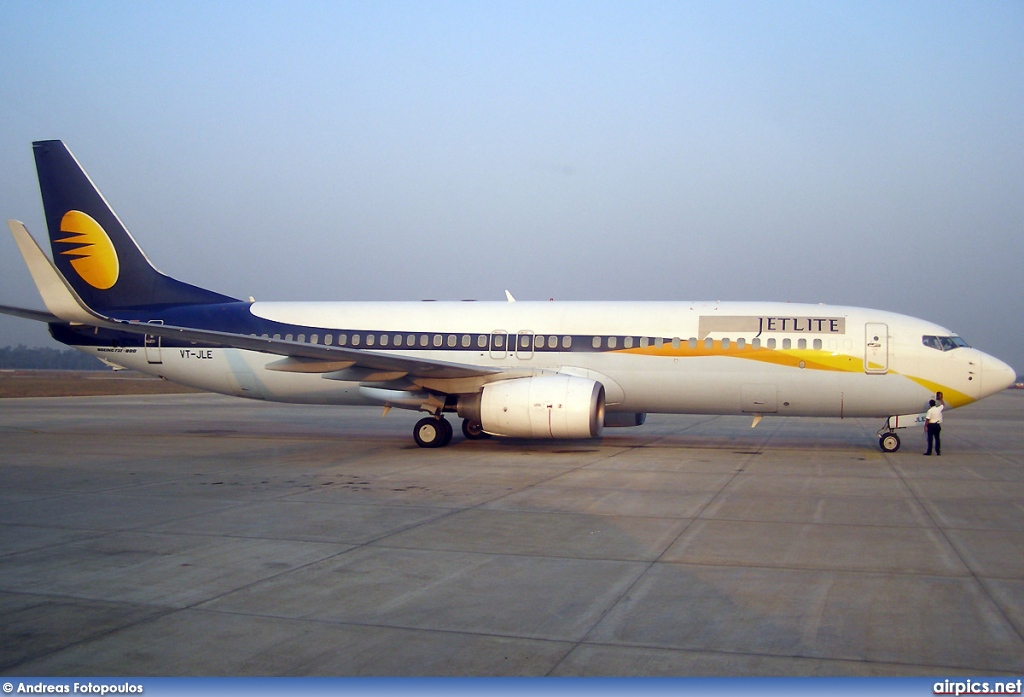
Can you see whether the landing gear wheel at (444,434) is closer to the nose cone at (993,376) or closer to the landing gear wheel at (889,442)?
the landing gear wheel at (889,442)

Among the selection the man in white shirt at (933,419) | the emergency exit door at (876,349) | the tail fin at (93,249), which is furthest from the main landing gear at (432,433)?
the man in white shirt at (933,419)

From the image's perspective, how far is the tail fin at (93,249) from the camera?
752 inches

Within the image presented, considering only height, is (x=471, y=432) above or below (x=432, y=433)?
below

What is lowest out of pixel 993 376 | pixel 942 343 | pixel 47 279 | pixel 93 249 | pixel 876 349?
pixel 993 376

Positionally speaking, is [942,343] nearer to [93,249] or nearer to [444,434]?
[444,434]

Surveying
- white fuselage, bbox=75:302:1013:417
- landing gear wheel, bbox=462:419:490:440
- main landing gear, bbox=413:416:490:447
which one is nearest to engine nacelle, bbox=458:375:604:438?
white fuselage, bbox=75:302:1013:417

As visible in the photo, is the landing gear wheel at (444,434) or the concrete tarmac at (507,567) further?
the landing gear wheel at (444,434)

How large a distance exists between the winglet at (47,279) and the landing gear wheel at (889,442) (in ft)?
54.9

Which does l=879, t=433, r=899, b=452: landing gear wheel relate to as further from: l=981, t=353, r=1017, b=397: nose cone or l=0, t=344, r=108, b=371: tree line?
l=0, t=344, r=108, b=371: tree line

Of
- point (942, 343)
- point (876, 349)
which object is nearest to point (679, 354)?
point (876, 349)

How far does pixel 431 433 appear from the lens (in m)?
17.0

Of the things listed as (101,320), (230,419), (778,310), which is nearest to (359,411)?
(230,419)
